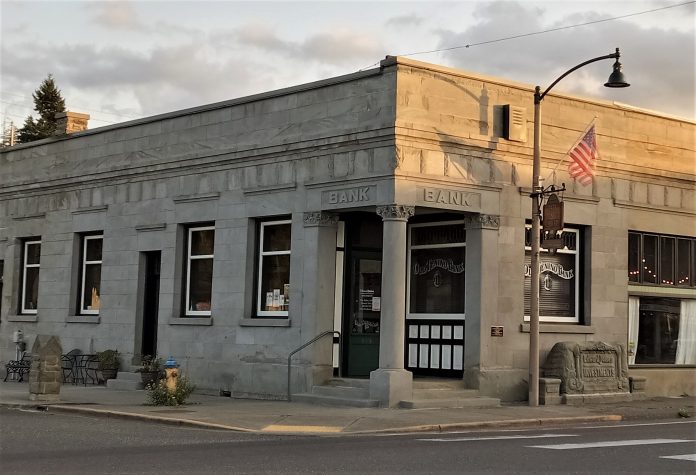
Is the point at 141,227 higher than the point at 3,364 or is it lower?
higher

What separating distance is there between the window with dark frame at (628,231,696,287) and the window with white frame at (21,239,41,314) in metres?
16.9

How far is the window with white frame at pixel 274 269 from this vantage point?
77.3ft

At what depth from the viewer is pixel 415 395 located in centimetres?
2081

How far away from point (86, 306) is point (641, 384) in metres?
15.0

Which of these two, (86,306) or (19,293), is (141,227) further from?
(19,293)

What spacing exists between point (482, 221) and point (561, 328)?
133 inches

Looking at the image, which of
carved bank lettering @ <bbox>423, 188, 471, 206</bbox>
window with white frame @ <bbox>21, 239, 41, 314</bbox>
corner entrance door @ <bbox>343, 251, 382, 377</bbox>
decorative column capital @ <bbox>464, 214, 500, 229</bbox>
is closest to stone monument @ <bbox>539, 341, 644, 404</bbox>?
decorative column capital @ <bbox>464, 214, 500, 229</bbox>

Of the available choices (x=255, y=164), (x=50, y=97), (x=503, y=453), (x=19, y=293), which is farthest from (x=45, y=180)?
(x=50, y=97)

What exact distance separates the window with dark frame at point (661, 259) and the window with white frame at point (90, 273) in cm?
1421

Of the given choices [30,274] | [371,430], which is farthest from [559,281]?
[30,274]

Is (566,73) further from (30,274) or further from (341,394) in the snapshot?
(30,274)

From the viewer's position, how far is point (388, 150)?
21.1m

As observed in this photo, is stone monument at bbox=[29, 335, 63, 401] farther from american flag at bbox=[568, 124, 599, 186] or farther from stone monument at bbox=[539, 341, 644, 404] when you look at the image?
american flag at bbox=[568, 124, 599, 186]

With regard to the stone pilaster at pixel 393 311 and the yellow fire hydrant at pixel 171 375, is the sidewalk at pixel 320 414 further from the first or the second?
the stone pilaster at pixel 393 311
